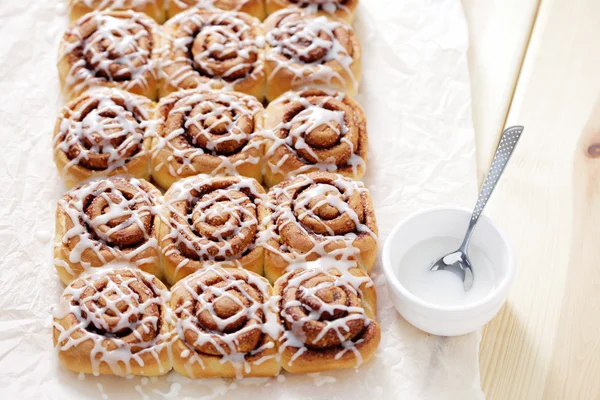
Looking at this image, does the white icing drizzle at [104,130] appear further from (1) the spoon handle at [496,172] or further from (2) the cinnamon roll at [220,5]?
(1) the spoon handle at [496,172]

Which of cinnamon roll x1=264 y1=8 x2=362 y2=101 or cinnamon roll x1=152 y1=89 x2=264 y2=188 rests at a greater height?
cinnamon roll x1=264 y1=8 x2=362 y2=101

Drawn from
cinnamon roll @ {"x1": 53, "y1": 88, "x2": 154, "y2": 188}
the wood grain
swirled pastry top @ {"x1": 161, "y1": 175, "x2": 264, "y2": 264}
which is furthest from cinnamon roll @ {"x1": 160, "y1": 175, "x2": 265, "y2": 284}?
the wood grain

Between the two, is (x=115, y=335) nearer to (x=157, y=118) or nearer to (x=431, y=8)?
(x=157, y=118)

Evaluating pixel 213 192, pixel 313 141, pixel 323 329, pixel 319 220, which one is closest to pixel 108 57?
pixel 213 192

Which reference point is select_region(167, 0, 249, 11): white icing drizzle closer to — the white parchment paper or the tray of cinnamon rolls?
the tray of cinnamon rolls

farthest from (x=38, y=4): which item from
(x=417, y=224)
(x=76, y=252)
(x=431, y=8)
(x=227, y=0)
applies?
(x=417, y=224)

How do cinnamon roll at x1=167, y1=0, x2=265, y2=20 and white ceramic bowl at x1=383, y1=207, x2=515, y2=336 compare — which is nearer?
white ceramic bowl at x1=383, y1=207, x2=515, y2=336
